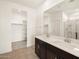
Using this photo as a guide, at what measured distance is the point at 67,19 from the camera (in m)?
2.16

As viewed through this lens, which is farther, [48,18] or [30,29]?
[30,29]

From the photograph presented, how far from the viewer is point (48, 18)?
3176 mm

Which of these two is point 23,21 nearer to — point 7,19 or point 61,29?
point 7,19

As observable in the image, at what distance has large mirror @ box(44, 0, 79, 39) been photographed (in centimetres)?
191

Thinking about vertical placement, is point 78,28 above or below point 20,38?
above

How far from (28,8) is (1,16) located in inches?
69.7

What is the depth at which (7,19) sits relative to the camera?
11.0 ft

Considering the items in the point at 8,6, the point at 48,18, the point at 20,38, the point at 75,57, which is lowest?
the point at 20,38

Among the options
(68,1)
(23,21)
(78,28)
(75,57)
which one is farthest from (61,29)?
(23,21)

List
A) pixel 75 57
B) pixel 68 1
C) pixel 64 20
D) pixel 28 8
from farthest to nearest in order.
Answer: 1. pixel 28 8
2. pixel 64 20
3. pixel 68 1
4. pixel 75 57

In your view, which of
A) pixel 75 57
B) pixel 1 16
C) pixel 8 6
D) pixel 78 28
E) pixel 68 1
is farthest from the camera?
pixel 8 6

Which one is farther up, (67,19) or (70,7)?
(70,7)

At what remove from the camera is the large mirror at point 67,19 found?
1.91 metres

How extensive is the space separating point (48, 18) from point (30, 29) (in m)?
1.69
